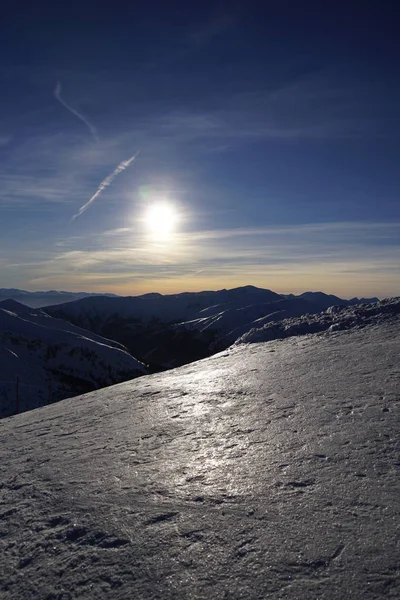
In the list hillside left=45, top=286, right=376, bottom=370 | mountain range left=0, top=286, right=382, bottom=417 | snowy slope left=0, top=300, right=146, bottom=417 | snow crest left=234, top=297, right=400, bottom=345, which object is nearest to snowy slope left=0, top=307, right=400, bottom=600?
snow crest left=234, top=297, right=400, bottom=345

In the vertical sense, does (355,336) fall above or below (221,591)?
above

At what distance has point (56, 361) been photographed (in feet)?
205

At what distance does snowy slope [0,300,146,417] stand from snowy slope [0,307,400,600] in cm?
3944

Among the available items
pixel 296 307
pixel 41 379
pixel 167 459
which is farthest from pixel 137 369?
pixel 296 307

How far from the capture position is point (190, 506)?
4.06 meters

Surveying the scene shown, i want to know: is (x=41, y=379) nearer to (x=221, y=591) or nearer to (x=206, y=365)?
(x=206, y=365)

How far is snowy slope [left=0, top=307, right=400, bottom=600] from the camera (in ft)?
10.2

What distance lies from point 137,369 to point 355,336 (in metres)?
58.1

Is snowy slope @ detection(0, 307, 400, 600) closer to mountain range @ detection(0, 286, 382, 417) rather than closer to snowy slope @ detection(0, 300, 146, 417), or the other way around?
mountain range @ detection(0, 286, 382, 417)

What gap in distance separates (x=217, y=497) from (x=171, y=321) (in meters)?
172

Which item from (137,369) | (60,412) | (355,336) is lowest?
(137,369)

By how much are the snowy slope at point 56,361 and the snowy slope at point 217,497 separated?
39.4 metres

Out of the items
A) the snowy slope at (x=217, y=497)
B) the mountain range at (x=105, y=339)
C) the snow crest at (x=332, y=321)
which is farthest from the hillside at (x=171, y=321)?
the snowy slope at (x=217, y=497)

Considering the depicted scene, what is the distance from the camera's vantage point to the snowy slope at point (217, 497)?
3115 millimetres
